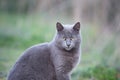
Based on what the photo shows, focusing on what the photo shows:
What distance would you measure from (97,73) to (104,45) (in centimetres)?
150

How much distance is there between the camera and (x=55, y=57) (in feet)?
18.8

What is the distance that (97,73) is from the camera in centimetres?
688

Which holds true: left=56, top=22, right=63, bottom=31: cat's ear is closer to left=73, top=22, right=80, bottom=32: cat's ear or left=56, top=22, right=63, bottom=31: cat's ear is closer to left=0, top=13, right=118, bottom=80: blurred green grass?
left=73, top=22, right=80, bottom=32: cat's ear

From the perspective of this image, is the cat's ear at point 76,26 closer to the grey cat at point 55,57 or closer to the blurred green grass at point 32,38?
the grey cat at point 55,57

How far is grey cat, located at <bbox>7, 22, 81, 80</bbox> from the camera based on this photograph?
218 inches

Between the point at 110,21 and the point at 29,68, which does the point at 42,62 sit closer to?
the point at 29,68

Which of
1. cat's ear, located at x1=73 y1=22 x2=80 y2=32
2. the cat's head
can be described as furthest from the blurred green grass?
cat's ear, located at x1=73 y1=22 x2=80 y2=32

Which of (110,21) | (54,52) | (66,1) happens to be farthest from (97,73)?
(66,1)

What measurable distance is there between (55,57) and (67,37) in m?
0.31

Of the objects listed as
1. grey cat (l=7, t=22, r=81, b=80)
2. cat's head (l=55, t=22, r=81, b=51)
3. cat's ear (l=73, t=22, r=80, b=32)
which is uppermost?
cat's ear (l=73, t=22, r=80, b=32)

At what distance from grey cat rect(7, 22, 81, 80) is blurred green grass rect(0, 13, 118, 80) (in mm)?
1031

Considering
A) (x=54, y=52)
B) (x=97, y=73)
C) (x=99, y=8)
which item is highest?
(x=99, y=8)

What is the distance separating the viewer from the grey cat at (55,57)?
555 cm

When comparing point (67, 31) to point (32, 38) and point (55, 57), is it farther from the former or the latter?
point (32, 38)
